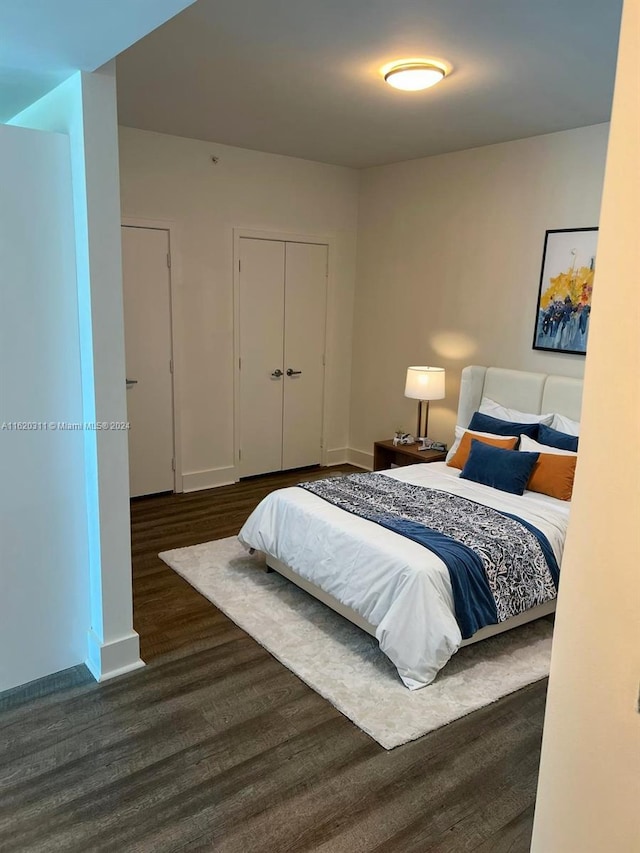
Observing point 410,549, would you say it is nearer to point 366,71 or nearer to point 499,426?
point 499,426

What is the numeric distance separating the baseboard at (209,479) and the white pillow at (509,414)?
2315mm

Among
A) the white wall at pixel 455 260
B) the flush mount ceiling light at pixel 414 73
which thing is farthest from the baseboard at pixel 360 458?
the flush mount ceiling light at pixel 414 73

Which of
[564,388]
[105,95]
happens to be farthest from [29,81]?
[564,388]

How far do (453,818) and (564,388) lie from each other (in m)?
3.01

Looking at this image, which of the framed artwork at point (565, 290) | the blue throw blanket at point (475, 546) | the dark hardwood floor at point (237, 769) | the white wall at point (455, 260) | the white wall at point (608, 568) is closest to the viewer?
the white wall at point (608, 568)

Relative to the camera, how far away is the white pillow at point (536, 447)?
3.99m

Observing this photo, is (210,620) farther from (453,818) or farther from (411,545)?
(453,818)

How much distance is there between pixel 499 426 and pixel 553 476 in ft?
2.26

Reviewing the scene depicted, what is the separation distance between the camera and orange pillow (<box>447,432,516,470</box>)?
13.7 feet

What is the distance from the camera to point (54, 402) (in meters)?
2.63

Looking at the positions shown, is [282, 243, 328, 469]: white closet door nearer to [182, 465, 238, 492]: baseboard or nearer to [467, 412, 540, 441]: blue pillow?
[182, 465, 238, 492]: baseboard

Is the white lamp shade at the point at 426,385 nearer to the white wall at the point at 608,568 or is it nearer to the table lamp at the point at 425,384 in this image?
the table lamp at the point at 425,384

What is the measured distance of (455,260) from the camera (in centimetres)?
520

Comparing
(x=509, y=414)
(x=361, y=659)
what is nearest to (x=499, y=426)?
(x=509, y=414)
